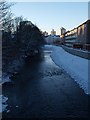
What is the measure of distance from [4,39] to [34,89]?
8.72 metres

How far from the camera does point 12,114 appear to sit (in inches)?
494

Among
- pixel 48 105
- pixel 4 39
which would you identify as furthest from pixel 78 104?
pixel 4 39

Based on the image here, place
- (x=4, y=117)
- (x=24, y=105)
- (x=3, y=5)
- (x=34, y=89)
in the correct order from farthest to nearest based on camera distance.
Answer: (x=3, y=5), (x=34, y=89), (x=24, y=105), (x=4, y=117)

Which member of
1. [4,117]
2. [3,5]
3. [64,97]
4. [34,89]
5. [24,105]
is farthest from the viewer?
[3,5]

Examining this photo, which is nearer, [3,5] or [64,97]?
[64,97]

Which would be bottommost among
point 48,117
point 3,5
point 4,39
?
point 48,117

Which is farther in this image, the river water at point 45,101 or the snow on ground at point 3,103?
the snow on ground at point 3,103

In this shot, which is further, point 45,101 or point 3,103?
point 45,101

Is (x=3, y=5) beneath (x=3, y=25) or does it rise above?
above

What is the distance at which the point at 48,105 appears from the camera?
14406 mm

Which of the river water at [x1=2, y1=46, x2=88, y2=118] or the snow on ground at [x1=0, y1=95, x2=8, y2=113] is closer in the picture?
the river water at [x1=2, y1=46, x2=88, y2=118]

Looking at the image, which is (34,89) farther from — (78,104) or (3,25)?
(3,25)

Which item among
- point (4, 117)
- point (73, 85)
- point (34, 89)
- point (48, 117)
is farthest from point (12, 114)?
point (73, 85)

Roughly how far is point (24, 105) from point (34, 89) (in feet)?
16.9
